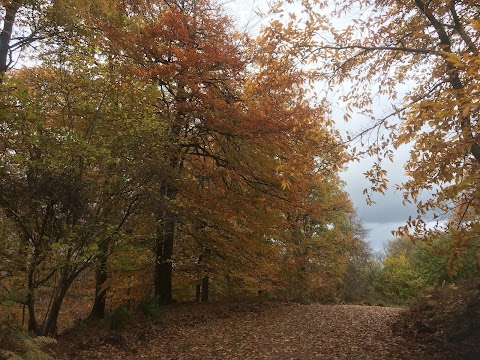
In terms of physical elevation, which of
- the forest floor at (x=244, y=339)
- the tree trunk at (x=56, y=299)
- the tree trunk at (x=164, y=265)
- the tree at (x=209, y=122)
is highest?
the tree at (x=209, y=122)

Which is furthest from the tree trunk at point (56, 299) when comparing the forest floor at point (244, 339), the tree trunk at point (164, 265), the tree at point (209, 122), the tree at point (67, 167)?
the tree trunk at point (164, 265)

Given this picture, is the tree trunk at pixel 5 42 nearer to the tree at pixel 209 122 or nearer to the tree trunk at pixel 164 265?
the tree at pixel 209 122

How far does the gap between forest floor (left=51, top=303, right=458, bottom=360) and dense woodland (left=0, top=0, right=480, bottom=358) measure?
0.87 meters

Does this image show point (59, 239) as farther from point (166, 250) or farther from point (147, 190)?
point (166, 250)

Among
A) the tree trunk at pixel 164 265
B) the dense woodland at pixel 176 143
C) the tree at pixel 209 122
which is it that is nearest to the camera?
the dense woodland at pixel 176 143

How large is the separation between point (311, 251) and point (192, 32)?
11828 millimetres

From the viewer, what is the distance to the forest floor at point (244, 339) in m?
7.35

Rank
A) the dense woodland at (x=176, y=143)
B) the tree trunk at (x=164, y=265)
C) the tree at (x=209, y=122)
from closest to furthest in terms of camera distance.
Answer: the dense woodland at (x=176, y=143) < the tree at (x=209, y=122) < the tree trunk at (x=164, y=265)

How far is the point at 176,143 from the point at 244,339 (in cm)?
505

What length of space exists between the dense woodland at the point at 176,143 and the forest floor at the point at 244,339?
870 mm

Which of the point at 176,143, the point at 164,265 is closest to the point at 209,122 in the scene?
the point at 176,143

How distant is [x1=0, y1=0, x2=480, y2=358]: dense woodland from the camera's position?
5738 millimetres

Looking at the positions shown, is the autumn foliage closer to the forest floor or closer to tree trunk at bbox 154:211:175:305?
tree trunk at bbox 154:211:175:305

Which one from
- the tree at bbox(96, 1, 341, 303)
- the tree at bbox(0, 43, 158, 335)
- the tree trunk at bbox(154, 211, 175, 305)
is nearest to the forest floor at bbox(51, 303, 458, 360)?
the tree trunk at bbox(154, 211, 175, 305)
